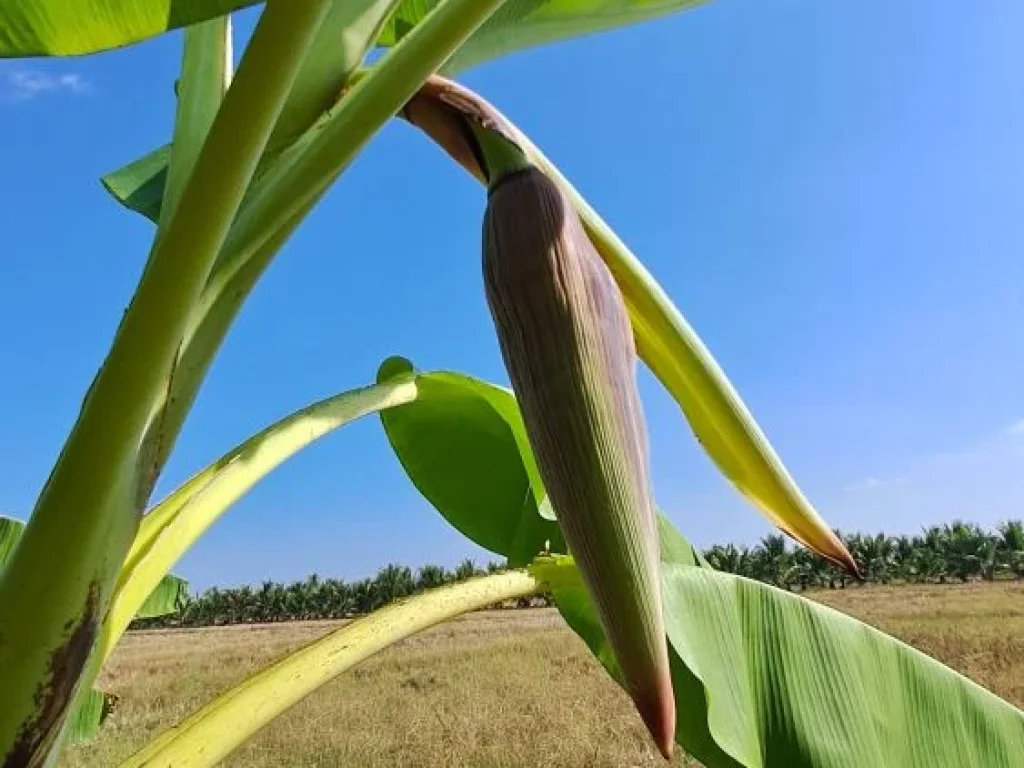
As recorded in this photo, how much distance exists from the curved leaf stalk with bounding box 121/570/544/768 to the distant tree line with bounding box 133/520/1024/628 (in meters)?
15.7

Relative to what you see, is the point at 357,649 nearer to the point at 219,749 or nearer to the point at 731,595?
the point at 219,749

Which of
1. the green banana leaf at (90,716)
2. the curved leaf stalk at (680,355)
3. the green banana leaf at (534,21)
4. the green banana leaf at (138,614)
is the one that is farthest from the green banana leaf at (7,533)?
the curved leaf stalk at (680,355)

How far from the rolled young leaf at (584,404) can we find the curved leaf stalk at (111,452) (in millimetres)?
119

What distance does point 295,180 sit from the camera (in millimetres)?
478

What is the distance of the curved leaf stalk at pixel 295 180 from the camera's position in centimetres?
43

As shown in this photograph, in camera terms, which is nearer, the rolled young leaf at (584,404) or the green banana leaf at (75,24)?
the rolled young leaf at (584,404)

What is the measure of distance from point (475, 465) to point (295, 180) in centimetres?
68

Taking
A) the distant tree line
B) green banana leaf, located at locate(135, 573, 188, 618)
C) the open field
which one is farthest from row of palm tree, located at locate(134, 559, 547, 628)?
green banana leaf, located at locate(135, 573, 188, 618)

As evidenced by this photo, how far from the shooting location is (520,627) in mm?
12078

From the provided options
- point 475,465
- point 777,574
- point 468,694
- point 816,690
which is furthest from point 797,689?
point 777,574

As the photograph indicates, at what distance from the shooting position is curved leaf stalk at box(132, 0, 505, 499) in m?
0.43

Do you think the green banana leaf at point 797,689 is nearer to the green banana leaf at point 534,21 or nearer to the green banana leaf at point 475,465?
the green banana leaf at point 475,465

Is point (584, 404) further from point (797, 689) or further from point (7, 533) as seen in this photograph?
point (7, 533)

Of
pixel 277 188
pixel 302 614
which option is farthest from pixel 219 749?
pixel 302 614
